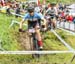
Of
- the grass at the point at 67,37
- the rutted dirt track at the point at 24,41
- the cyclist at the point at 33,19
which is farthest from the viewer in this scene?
the grass at the point at 67,37

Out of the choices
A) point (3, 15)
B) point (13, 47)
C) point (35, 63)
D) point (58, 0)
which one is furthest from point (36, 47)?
point (58, 0)

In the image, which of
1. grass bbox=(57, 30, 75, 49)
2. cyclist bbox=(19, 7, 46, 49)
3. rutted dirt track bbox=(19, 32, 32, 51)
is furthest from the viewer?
grass bbox=(57, 30, 75, 49)

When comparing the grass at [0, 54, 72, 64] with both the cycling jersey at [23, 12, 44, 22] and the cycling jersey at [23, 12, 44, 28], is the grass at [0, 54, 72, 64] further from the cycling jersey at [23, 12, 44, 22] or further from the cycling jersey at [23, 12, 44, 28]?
the cycling jersey at [23, 12, 44, 22]

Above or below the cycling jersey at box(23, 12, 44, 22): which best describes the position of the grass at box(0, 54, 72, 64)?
below

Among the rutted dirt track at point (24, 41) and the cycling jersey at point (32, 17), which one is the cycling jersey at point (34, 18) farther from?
the rutted dirt track at point (24, 41)

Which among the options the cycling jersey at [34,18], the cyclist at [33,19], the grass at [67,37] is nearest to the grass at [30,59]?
the cyclist at [33,19]

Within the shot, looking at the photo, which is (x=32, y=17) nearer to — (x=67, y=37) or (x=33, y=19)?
(x=33, y=19)

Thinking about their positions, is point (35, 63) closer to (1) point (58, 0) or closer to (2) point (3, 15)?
(2) point (3, 15)

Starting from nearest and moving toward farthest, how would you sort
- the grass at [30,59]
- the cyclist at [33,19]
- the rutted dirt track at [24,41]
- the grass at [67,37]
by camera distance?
the cyclist at [33,19]
the grass at [30,59]
the rutted dirt track at [24,41]
the grass at [67,37]

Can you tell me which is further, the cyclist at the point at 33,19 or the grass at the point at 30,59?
the grass at the point at 30,59

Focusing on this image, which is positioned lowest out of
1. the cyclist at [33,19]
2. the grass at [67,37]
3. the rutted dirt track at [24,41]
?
the grass at [67,37]

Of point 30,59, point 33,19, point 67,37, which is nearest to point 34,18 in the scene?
point 33,19

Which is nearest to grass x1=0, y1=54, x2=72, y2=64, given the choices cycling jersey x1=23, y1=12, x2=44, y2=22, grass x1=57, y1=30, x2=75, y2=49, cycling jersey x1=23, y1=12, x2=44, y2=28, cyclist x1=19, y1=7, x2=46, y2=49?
cyclist x1=19, y1=7, x2=46, y2=49

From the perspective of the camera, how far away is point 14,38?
13.5 metres
